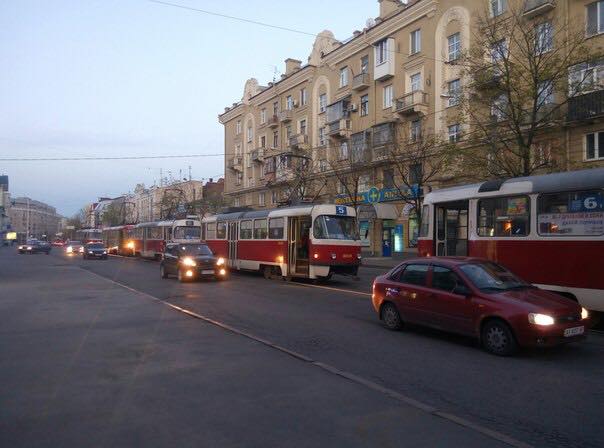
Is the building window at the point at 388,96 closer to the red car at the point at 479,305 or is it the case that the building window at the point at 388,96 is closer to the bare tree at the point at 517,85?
the bare tree at the point at 517,85

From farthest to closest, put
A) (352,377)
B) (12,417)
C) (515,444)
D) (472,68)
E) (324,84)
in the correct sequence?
(324,84), (472,68), (352,377), (12,417), (515,444)

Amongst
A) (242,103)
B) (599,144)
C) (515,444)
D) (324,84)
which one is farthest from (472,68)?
(242,103)

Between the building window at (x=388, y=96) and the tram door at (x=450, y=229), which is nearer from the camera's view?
the tram door at (x=450, y=229)

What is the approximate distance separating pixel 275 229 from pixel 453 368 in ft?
50.6

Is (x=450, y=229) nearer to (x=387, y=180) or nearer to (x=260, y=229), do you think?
(x=260, y=229)

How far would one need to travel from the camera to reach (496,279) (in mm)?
9039

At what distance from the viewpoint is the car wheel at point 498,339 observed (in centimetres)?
800

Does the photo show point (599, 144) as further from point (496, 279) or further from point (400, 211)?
point (496, 279)

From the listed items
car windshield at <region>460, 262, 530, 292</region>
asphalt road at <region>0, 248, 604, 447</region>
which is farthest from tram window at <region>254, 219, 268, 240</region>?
car windshield at <region>460, 262, 530, 292</region>

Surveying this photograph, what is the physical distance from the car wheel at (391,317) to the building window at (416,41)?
30.8m

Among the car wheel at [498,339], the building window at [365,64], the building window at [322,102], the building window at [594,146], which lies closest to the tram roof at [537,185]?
the car wheel at [498,339]

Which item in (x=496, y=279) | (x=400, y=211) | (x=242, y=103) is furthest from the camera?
(x=242, y=103)

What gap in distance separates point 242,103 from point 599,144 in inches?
1763

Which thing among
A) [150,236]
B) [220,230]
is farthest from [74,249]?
[220,230]
